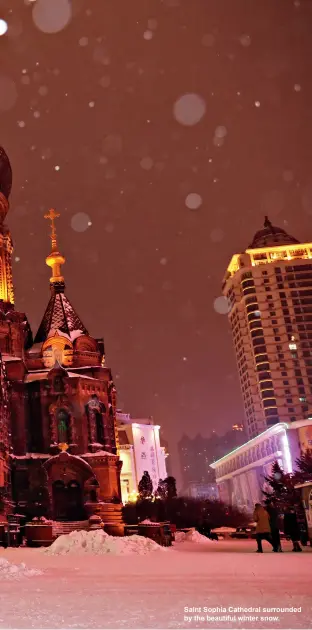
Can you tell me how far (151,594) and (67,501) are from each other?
30.2m

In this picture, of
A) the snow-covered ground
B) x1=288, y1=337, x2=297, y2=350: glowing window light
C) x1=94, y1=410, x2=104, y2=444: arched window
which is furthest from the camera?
x1=288, y1=337, x2=297, y2=350: glowing window light

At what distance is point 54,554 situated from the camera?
17328mm

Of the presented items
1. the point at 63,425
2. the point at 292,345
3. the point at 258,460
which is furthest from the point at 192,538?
the point at 292,345

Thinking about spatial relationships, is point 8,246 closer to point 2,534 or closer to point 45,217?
point 45,217

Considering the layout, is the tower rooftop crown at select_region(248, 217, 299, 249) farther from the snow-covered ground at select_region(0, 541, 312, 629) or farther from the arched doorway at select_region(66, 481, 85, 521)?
the snow-covered ground at select_region(0, 541, 312, 629)

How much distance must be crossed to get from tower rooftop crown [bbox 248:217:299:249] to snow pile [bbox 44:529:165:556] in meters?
126

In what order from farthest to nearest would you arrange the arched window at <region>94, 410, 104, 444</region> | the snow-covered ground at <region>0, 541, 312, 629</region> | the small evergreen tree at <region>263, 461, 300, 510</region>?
1. the arched window at <region>94, 410, 104, 444</region>
2. the small evergreen tree at <region>263, 461, 300, 510</region>
3. the snow-covered ground at <region>0, 541, 312, 629</region>

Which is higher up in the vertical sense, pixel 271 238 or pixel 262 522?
pixel 271 238

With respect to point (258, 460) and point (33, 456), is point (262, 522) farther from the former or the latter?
point (258, 460)

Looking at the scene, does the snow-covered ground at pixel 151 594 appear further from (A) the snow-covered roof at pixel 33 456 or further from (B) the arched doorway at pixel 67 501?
(A) the snow-covered roof at pixel 33 456

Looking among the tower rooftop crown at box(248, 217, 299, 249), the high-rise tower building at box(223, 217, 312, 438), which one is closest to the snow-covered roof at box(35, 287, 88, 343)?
the high-rise tower building at box(223, 217, 312, 438)

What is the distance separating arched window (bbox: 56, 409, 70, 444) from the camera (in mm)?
38688

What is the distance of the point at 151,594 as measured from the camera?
8109mm

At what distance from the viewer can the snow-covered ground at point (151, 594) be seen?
6.43 metres
